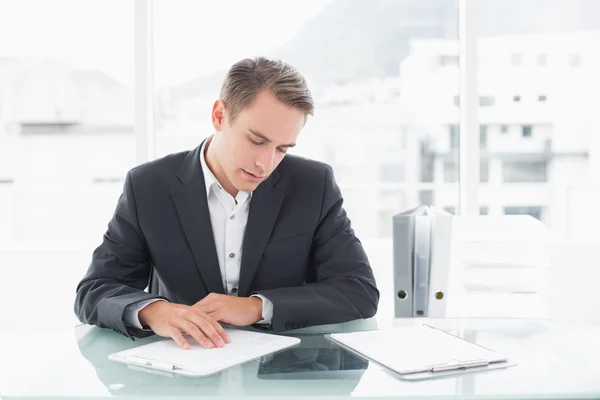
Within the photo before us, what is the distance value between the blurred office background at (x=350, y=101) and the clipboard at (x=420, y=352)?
2108 mm

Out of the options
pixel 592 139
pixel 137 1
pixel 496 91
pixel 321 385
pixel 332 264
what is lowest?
pixel 321 385

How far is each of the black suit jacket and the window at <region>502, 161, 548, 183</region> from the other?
2.19 m

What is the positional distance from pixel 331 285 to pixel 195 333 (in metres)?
0.44

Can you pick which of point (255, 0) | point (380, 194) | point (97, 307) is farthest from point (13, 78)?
point (97, 307)

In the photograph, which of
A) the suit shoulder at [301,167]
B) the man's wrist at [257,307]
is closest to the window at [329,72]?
the suit shoulder at [301,167]

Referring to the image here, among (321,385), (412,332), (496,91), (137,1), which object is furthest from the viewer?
(496,91)

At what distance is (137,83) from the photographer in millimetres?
3424

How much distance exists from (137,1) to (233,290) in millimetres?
2087

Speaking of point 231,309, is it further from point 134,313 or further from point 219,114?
point 219,114

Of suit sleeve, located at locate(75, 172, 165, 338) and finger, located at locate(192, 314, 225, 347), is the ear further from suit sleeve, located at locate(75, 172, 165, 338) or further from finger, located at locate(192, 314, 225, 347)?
finger, located at locate(192, 314, 225, 347)

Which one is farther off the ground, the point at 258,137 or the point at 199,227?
the point at 258,137

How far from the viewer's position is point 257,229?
1755mm

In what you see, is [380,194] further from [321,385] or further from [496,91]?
[321,385]

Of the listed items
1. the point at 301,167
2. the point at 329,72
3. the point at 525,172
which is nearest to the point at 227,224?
the point at 301,167
